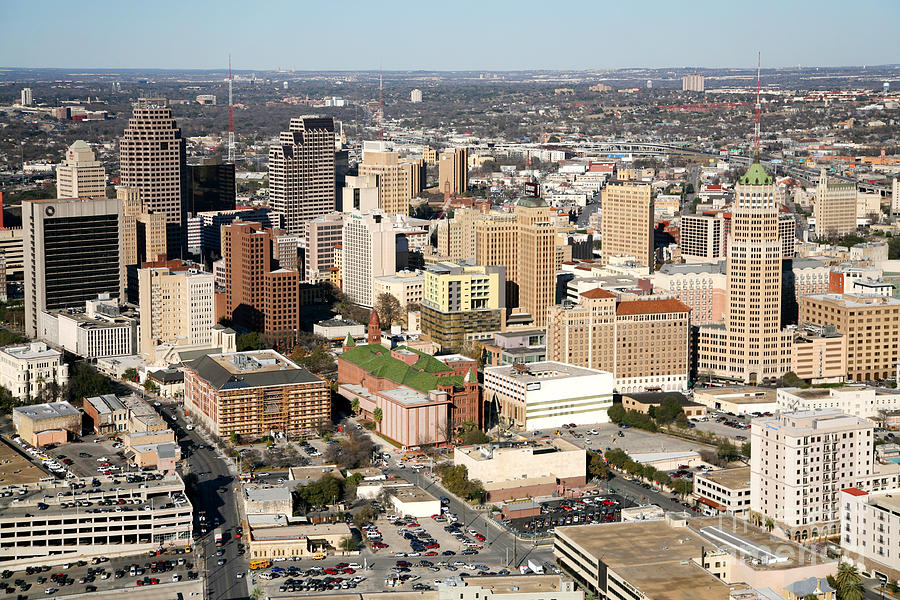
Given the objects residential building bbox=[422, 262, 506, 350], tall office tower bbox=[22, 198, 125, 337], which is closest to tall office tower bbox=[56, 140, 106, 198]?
tall office tower bbox=[22, 198, 125, 337]

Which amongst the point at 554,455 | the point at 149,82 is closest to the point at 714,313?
the point at 554,455

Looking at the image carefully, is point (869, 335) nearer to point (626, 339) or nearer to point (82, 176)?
point (626, 339)

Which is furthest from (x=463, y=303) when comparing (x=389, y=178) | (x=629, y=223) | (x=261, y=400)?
(x=389, y=178)

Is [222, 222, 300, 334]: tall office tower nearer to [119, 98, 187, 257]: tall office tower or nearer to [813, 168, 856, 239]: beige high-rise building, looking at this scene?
[119, 98, 187, 257]: tall office tower

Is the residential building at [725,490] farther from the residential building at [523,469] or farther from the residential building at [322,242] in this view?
the residential building at [322,242]

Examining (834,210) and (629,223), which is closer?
(629,223)

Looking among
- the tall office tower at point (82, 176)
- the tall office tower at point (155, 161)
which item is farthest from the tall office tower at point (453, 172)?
the tall office tower at point (82, 176)
